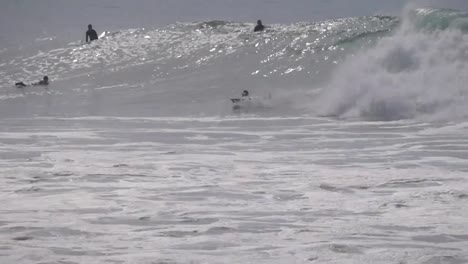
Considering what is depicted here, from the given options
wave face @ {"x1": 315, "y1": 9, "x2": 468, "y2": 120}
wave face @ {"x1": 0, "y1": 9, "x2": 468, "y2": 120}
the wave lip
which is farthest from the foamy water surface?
the wave lip

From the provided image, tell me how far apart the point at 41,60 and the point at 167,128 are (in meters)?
17.0

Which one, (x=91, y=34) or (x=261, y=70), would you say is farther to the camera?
(x=91, y=34)

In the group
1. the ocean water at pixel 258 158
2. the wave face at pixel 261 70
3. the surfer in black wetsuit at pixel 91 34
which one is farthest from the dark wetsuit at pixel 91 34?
the ocean water at pixel 258 158

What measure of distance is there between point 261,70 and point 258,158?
13398 mm

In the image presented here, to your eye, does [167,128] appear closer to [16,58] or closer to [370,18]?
[370,18]

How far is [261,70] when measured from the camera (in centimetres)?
2195

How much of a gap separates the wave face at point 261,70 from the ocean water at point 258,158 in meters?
0.06

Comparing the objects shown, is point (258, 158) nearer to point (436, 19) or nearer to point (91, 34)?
point (436, 19)

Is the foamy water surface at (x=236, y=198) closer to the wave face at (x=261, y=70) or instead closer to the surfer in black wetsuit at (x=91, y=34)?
the wave face at (x=261, y=70)

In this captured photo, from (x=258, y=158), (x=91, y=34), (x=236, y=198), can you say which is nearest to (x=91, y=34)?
(x=91, y=34)

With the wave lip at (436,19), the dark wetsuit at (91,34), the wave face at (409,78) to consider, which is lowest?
the wave face at (409,78)

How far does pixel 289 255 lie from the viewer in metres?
4.68

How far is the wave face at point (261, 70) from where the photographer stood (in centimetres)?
1487

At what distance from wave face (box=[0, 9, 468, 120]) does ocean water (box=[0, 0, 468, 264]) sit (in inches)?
2.5
